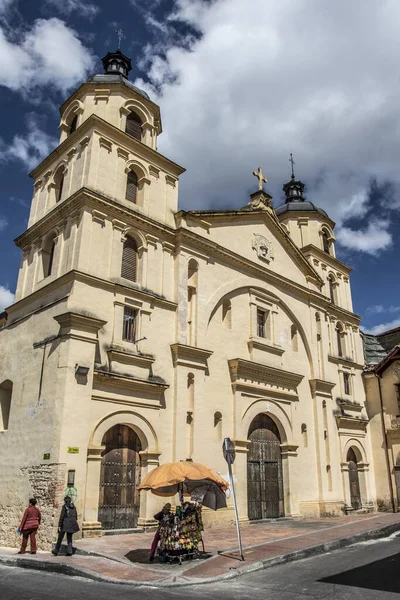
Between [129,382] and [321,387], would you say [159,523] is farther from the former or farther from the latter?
[321,387]

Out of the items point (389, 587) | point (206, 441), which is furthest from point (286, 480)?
point (389, 587)

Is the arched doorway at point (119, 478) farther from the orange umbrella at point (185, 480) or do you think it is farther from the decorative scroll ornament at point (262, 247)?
the decorative scroll ornament at point (262, 247)

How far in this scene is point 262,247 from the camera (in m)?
26.0

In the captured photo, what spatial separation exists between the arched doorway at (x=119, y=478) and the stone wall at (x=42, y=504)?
195cm

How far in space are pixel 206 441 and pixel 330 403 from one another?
10067 millimetres

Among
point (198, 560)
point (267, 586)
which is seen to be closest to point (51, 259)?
point (198, 560)

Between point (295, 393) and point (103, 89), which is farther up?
point (103, 89)

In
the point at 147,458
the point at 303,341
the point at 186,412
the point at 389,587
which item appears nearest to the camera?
the point at 389,587

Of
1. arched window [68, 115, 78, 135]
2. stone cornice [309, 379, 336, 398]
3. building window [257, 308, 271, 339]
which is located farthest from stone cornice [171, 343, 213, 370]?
arched window [68, 115, 78, 135]

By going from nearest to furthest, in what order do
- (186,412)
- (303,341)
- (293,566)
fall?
(293,566) < (186,412) < (303,341)

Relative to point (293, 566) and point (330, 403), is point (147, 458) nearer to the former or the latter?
point (293, 566)

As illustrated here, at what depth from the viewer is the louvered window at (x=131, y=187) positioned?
2170 cm

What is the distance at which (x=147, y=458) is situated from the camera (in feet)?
58.3

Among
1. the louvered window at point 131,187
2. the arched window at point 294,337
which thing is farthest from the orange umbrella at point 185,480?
the arched window at point 294,337
